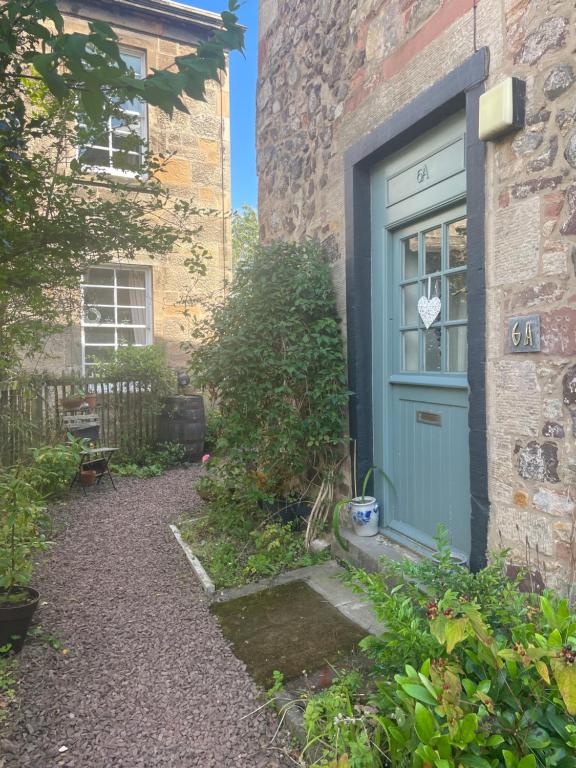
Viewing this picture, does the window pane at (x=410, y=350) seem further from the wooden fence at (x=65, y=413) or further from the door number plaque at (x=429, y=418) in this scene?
the wooden fence at (x=65, y=413)

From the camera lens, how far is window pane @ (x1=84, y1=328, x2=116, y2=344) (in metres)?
8.20

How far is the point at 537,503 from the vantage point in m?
2.23

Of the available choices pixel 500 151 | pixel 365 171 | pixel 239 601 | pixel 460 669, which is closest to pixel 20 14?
pixel 500 151

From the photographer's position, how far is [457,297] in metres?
2.90

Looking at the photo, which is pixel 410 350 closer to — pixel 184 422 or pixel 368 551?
pixel 368 551

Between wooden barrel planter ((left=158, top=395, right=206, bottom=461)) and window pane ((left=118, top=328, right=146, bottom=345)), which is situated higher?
window pane ((left=118, top=328, right=146, bottom=345))

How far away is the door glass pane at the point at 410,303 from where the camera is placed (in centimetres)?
328

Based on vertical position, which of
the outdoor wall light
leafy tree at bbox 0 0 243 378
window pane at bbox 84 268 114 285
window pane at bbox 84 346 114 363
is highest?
window pane at bbox 84 268 114 285

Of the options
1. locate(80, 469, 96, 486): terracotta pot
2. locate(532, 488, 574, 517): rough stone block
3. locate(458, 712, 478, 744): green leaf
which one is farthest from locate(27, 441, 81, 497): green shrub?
locate(458, 712, 478, 744): green leaf

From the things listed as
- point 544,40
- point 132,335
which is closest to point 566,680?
point 544,40

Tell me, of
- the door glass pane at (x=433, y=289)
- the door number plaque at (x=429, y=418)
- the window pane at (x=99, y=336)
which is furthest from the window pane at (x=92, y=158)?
the window pane at (x=99, y=336)

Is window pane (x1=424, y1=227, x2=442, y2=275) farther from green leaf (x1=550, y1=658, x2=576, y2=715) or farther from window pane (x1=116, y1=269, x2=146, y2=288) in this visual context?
window pane (x1=116, y1=269, x2=146, y2=288)

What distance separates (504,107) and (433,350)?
4.39 ft

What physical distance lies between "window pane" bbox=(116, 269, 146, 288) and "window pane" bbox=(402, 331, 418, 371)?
20.7 ft
